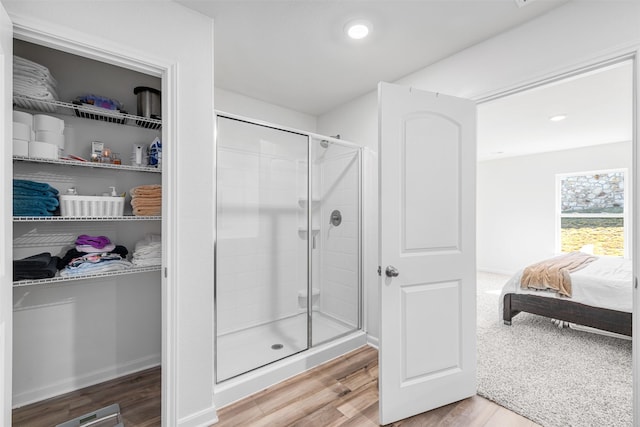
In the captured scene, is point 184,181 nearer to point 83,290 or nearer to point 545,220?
point 83,290

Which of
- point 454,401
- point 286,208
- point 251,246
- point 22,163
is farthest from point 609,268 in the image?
point 22,163

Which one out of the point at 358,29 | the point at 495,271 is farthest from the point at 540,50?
the point at 495,271

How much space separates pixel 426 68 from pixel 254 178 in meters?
1.75

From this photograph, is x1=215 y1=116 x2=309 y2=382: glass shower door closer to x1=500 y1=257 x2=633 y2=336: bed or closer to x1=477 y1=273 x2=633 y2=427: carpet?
x1=477 y1=273 x2=633 y2=427: carpet

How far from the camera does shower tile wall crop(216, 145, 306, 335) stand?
105 inches

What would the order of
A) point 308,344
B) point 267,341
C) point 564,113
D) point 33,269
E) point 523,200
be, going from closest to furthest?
point 33,269, point 308,344, point 267,341, point 564,113, point 523,200

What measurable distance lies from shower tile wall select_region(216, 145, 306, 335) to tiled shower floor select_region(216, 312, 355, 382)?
9 cm

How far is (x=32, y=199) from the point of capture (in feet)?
5.57

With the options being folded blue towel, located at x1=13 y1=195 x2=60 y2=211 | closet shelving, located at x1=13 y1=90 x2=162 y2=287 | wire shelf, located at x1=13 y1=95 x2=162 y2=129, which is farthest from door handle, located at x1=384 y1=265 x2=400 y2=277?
folded blue towel, located at x1=13 y1=195 x2=60 y2=211

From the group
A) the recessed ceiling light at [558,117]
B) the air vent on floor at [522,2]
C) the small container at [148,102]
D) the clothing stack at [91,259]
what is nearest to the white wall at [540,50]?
the air vent on floor at [522,2]

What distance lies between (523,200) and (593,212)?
3.56 ft

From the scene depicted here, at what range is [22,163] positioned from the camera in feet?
6.26

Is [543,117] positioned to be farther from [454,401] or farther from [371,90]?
[454,401]

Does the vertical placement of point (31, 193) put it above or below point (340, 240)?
above
